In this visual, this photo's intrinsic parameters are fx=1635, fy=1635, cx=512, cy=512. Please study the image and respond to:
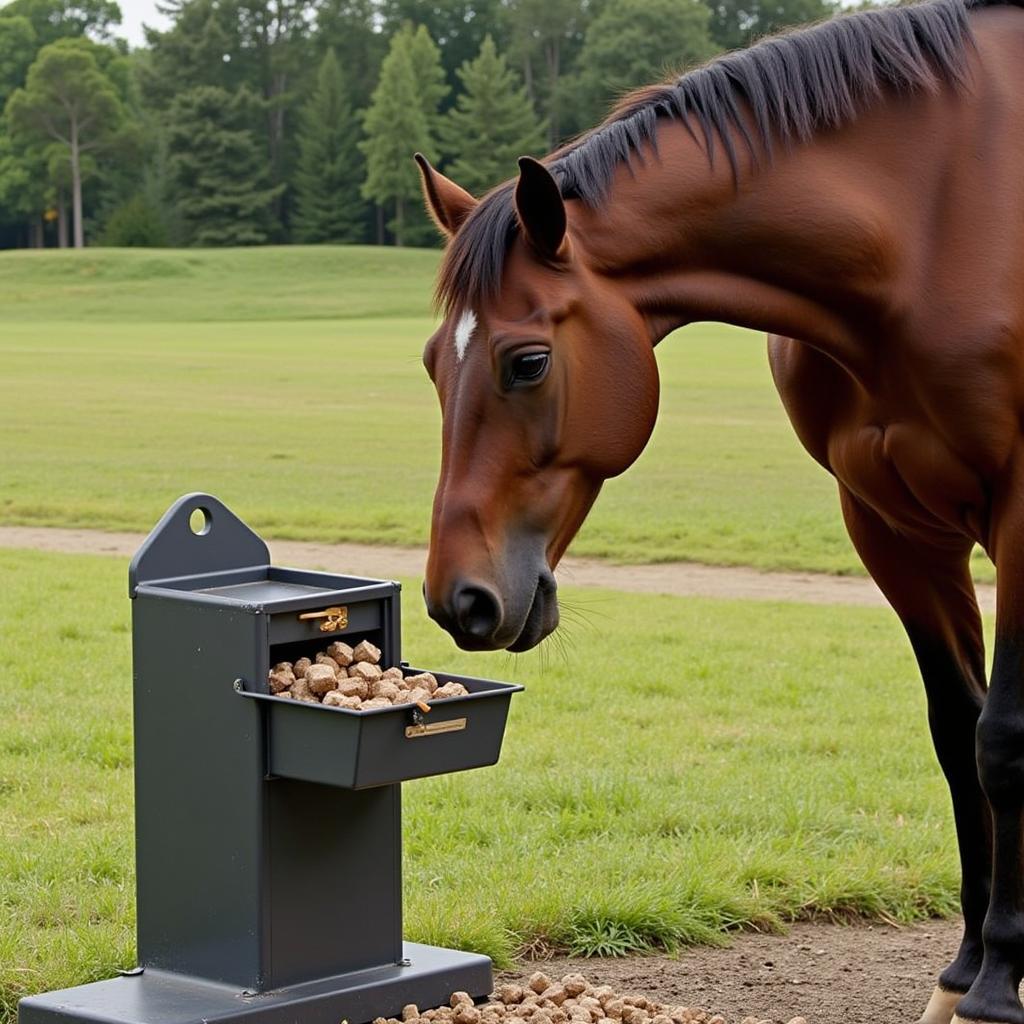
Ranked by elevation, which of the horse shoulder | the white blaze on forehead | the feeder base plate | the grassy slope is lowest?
the feeder base plate

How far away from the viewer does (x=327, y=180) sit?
253ft

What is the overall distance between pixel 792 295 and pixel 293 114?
8369cm

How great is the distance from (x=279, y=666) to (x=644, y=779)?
250cm

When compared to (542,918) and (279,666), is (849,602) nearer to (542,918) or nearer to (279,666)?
(542,918)

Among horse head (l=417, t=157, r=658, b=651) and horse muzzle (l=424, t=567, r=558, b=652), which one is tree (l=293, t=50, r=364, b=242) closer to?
horse head (l=417, t=157, r=658, b=651)

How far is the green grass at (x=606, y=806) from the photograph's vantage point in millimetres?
4328

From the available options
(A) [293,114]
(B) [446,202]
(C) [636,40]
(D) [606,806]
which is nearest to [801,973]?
(D) [606,806]

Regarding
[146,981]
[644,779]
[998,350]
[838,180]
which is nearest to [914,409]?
[998,350]

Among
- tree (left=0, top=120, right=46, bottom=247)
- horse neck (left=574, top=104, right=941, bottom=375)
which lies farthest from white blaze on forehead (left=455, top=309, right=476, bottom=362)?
tree (left=0, top=120, right=46, bottom=247)

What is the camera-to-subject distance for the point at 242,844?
3371mm

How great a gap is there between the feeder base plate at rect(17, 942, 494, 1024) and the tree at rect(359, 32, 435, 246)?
68.2 m

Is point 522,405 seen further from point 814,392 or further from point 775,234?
point 814,392

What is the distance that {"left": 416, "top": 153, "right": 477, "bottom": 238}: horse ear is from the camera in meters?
3.35

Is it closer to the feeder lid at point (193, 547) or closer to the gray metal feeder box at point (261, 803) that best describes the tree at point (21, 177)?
the feeder lid at point (193, 547)
